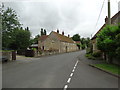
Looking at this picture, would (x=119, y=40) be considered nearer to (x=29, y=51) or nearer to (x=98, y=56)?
(x=98, y=56)

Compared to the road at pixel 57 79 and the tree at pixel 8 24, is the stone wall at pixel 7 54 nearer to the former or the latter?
the tree at pixel 8 24

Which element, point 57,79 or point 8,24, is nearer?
point 57,79

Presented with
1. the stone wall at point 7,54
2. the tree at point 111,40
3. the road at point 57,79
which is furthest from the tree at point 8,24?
the tree at point 111,40

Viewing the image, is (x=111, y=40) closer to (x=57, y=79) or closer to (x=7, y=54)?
(x=57, y=79)

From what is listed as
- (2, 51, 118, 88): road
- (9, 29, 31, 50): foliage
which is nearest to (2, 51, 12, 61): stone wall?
(2, 51, 118, 88): road

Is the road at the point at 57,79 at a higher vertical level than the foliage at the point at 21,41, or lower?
lower

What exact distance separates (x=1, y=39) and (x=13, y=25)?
111 inches

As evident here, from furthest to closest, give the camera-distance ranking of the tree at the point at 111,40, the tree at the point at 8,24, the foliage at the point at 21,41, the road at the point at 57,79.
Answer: the foliage at the point at 21,41 → the tree at the point at 8,24 → the tree at the point at 111,40 → the road at the point at 57,79

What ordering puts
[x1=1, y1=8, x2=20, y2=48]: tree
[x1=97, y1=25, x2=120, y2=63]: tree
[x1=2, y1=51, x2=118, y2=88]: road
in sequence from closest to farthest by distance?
[x1=2, y1=51, x2=118, y2=88]: road
[x1=97, y1=25, x2=120, y2=63]: tree
[x1=1, y1=8, x2=20, y2=48]: tree

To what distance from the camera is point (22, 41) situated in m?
42.1

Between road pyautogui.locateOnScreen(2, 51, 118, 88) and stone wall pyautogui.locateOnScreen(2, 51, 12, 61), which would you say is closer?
road pyautogui.locateOnScreen(2, 51, 118, 88)

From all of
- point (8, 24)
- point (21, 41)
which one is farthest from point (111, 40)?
point (21, 41)

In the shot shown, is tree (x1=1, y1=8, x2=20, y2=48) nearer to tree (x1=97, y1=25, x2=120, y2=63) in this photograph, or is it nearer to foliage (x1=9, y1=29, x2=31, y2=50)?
tree (x1=97, y1=25, x2=120, y2=63)

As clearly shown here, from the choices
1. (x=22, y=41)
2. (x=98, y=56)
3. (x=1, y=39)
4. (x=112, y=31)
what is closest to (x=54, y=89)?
(x=112, y=31)
